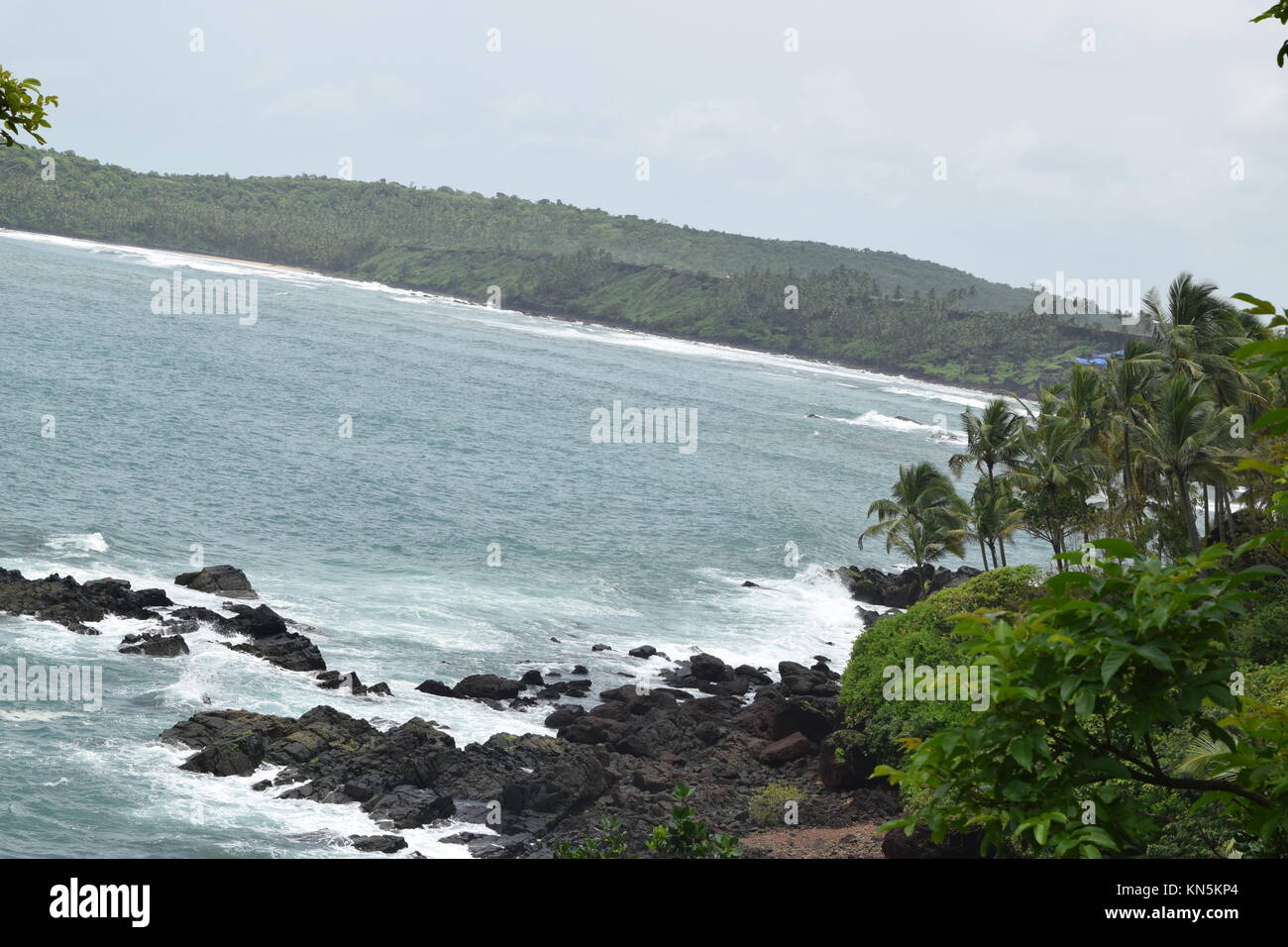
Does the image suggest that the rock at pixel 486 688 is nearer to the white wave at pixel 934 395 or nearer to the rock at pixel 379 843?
the rock at pixel 379 843

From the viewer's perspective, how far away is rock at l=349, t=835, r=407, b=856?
23844mm

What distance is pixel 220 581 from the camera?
41812 mm

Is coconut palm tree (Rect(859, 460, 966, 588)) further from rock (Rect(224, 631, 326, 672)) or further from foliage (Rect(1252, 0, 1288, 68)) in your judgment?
foliage (Rect(1252, 0, 1288, 68))

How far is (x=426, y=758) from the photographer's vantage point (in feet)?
92.4

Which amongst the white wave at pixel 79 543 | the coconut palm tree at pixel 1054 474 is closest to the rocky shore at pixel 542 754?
the white wave at pixel 79 543

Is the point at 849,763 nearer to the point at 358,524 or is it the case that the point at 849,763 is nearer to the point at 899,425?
the point at 358,524

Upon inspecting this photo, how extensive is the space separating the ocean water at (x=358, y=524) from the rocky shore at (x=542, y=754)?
2.81 feet

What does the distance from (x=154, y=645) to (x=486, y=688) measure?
10.0m

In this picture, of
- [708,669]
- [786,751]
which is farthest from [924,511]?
[786,751]

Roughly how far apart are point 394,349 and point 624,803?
107317 millimetres

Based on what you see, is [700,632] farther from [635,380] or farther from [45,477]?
[635,380]

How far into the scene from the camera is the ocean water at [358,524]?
89.7 ft

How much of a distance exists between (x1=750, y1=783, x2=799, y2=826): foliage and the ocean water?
7.43 meters

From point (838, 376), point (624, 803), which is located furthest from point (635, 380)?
point (624, 803)
